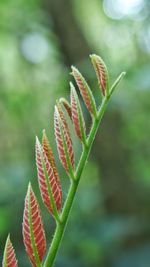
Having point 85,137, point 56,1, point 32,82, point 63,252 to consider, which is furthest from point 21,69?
point 85,137

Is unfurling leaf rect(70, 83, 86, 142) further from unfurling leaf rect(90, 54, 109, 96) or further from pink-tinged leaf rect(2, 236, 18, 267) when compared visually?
pink-tinged leaf rect(2, 236, 18, 267)

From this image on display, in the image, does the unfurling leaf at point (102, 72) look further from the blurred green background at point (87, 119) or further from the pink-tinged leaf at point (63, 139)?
the blurred green background at point (87, 119)

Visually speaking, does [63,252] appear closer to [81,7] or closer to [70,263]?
[70,263]

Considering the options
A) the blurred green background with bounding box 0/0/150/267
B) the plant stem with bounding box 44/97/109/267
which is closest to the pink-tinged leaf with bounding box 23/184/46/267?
the plant stem with bounding box 44/97/109/267

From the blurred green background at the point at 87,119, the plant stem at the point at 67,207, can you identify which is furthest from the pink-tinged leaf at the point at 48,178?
the blurred green background at the point at 87,119

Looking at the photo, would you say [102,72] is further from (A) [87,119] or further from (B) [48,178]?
(A) [87,119]

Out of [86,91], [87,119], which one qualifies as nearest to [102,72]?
[86,91]
